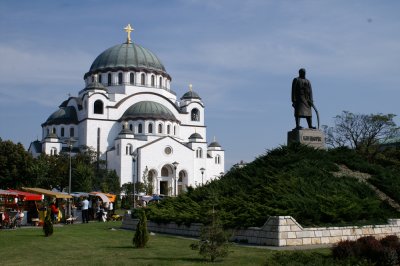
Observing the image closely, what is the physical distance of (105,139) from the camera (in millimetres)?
72750

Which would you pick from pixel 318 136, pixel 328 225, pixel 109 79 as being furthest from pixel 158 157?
pixel 328 225

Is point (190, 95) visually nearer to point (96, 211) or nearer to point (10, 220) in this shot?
point (96, 211)

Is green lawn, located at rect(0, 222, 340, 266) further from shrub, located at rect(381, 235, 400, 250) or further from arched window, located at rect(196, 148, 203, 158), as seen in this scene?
arched window, located at rect(196, 148, 203, 158)

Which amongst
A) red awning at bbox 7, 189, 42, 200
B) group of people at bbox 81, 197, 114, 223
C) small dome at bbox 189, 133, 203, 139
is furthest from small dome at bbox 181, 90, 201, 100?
red awning at bbox 7, 189, 42, 200

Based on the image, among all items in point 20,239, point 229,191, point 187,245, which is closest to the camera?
point 187,245

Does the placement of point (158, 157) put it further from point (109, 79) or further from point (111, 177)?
point (109, 79)

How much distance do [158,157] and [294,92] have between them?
159 feet

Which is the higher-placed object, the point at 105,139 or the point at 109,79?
the point at 109,79

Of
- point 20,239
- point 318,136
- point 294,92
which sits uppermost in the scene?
point 294,92

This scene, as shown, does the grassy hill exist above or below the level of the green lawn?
above

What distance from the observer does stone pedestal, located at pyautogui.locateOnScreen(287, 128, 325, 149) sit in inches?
845

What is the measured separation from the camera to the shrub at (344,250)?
10128 mm

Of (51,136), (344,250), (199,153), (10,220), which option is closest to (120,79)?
(51,136)

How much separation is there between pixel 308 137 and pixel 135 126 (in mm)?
51529
